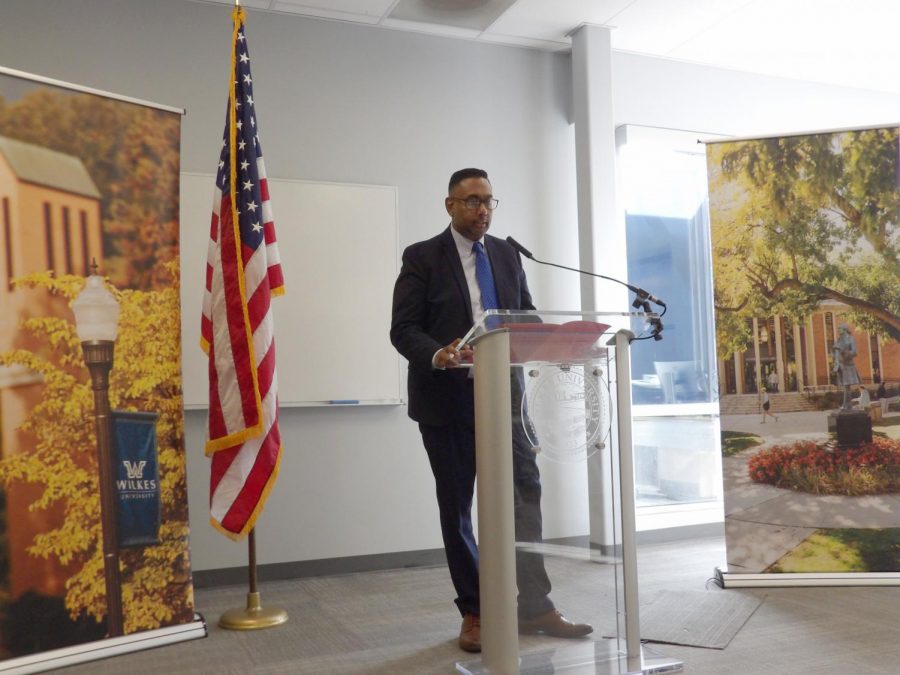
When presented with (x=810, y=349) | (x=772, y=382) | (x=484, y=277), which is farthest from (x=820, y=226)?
(x=484, y=277)

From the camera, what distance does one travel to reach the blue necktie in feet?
9.71

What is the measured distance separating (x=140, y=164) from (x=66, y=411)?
96cm

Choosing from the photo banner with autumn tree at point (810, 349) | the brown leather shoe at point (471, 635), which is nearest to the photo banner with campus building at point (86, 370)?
the brown leather shoe at point (471, 635)

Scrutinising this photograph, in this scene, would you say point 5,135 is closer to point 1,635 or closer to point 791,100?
point 1,635

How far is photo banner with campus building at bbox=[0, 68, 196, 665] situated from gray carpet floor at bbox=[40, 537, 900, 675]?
Result: 25 cm

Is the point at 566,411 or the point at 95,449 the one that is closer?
the point at 566,411

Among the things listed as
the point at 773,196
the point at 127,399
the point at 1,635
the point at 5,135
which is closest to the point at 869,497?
the point at 773,196

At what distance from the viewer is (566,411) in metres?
2.43

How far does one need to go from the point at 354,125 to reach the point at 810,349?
259 centimetres

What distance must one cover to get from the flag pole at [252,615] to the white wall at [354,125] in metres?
0.72

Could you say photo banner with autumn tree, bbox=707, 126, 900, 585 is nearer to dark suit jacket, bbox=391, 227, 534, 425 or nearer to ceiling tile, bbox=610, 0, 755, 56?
ceiling tile, bbox=610, 0, 755, 56

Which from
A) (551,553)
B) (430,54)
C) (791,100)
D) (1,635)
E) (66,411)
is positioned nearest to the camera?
(551,553)

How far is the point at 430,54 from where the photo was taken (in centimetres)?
476

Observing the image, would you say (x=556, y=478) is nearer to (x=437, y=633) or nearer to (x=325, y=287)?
(x=437, y=633)
